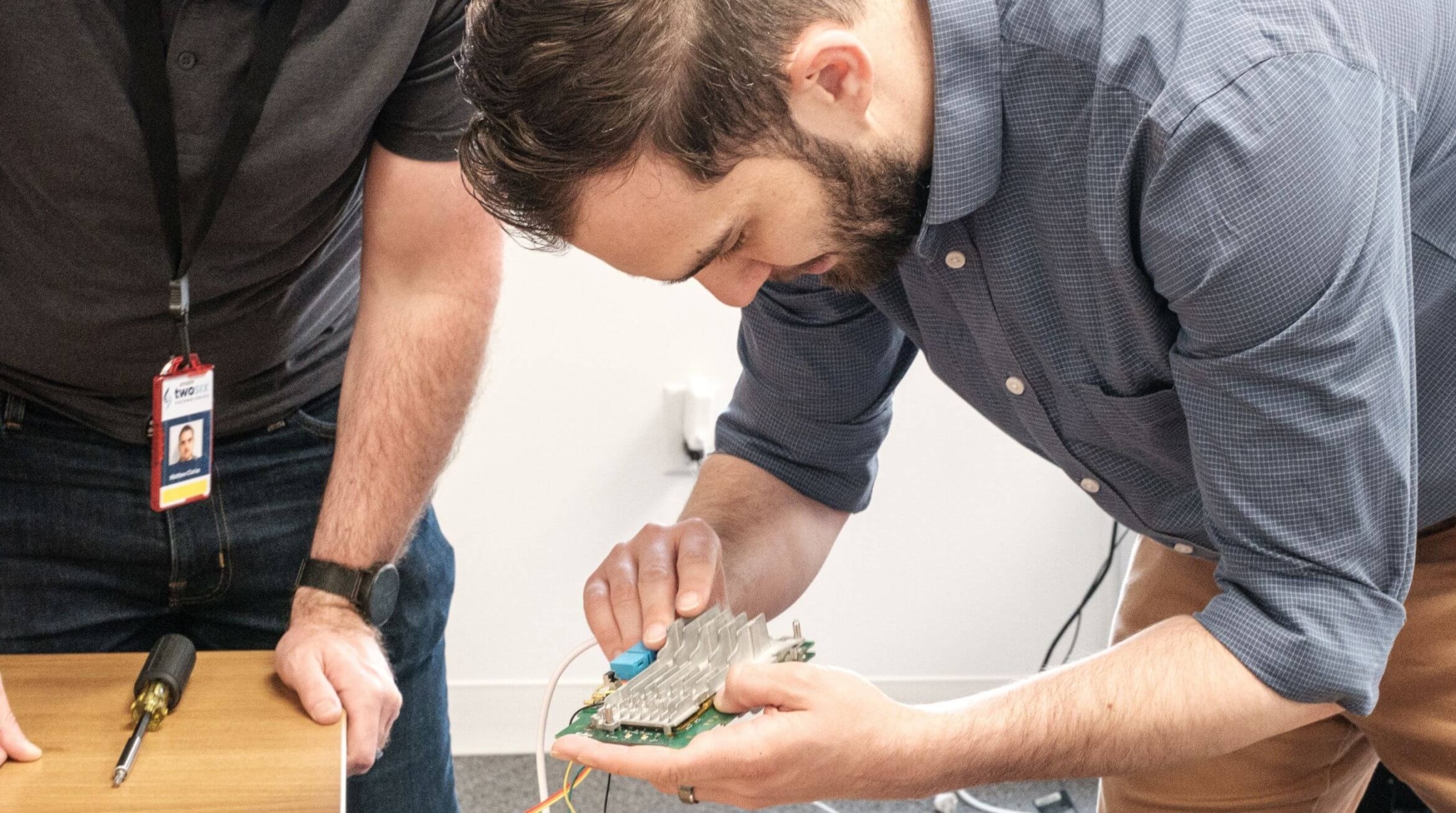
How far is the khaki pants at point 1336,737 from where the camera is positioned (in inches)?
52.6

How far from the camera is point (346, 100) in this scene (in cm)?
136

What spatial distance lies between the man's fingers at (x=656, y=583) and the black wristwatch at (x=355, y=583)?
279mm

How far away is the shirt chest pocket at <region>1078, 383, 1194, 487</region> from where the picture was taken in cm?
115

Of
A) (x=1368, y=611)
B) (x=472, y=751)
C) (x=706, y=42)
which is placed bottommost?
(x=472, y=751)

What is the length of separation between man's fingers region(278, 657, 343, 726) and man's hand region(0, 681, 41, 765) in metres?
0.22

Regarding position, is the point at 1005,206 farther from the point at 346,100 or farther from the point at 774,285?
the point at 346,100

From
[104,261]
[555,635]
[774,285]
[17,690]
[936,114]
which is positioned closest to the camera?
[936,114]

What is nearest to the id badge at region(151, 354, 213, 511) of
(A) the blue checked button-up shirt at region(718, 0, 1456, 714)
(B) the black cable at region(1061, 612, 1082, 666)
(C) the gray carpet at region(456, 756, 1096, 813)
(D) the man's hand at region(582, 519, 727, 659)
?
(D) the man's hand at region(582, 519, 727, 659)

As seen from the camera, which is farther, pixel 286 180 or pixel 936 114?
pixel 286 180

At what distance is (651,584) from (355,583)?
332 millimetres

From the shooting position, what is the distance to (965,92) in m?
1.05

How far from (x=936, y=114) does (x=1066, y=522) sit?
218 centimetres

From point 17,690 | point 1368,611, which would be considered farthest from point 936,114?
point 17,690

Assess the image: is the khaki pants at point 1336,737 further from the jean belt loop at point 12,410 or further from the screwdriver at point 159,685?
the jean belt loop at point 12,410
